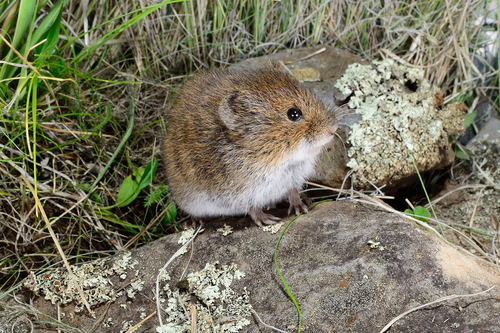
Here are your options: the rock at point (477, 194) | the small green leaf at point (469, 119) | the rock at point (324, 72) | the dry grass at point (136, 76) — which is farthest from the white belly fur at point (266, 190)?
Result: the small green leaf at point (469, 119)

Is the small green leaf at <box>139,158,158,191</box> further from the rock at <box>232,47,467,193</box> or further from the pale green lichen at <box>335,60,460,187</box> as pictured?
the pale green lichen at <box>335,60,460,187</box>

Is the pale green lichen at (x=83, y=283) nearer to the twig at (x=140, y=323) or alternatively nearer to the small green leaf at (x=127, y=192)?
the twig at (x=140, y=323)

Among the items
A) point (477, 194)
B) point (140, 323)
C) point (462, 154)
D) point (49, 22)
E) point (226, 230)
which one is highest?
point (49, 22)

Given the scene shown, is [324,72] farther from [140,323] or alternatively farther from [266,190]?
[140,323]

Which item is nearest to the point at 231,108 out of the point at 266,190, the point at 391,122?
the point at 266,190

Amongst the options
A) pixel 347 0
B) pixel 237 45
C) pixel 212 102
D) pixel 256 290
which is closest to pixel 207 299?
pixel 256 290
